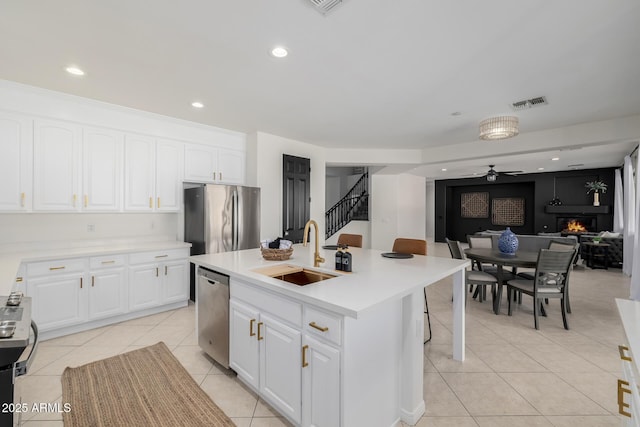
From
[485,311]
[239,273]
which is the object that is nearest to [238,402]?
[239,273]

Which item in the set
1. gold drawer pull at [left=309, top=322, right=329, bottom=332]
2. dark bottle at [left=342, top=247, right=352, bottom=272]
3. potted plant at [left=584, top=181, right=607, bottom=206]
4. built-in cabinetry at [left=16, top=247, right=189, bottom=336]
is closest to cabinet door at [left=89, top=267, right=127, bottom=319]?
built-in cabinetry at [left=16, top=247, right=189, bottom=336]

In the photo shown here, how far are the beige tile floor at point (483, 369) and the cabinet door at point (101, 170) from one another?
1.50 meters

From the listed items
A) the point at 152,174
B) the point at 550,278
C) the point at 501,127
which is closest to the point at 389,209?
the point at 501,127

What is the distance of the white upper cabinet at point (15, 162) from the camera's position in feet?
9.62

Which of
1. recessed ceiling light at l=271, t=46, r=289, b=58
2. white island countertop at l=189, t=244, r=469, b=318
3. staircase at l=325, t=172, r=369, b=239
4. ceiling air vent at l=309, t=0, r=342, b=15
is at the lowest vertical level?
white island countertop at l=189, t=244, r=469, b=318

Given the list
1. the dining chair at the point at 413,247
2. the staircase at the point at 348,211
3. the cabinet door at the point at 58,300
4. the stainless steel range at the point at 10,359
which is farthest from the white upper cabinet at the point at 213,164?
the staircase at the point at 348,211

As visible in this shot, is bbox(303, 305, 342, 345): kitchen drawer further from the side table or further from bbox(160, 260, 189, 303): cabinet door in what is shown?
the side table

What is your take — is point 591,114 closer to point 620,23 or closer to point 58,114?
point 620,23

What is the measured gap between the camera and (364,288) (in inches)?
66.8

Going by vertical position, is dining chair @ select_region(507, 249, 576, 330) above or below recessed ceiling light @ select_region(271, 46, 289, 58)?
below

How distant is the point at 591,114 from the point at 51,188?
675 centimetres

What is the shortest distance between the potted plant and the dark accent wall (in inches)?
5.7

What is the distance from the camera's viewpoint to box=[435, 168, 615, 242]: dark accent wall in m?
8.65

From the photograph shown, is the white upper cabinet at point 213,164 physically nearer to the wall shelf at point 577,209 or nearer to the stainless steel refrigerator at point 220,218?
the stainless steel refrigerator at point 220,218
